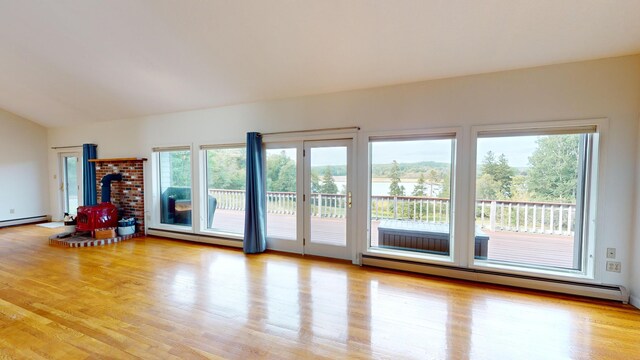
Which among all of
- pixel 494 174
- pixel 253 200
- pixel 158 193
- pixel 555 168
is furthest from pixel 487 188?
pixel 158 193

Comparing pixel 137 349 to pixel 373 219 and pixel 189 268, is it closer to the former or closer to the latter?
pixel 189 268

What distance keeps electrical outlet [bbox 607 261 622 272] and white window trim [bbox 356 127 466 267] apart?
4.35 ft

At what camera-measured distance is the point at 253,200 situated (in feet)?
14.1

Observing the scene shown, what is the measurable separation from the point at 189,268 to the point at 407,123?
3540 millimetres

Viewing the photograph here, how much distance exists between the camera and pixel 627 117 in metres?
2.66

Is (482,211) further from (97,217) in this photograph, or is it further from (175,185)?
(97,217)

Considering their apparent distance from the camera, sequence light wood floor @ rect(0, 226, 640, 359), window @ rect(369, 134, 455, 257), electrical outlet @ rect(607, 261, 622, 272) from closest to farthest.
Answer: light wood floor @ rect(0, 226, 640, 359)
electrical outlet @ rect(607, 261, 622, 272)
window @ rect(369, 134, 455, 257)

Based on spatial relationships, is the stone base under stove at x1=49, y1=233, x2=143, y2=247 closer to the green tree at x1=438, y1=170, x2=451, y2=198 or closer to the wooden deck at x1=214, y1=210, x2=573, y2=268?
the wooden deck at x1=214, y1=210, x2=573, y2=268

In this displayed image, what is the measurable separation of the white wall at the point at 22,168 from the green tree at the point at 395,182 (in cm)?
857

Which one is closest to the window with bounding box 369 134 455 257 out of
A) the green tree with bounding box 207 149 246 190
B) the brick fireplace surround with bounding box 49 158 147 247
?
the green tree with bounding box 207 149 246 190

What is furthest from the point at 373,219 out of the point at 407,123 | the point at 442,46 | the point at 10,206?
the point at 10,206

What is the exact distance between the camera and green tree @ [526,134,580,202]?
2.99 m

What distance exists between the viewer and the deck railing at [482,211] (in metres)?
3.39

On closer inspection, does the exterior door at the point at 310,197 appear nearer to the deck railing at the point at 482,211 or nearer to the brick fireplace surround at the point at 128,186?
the deck railing at the point at 482,211
